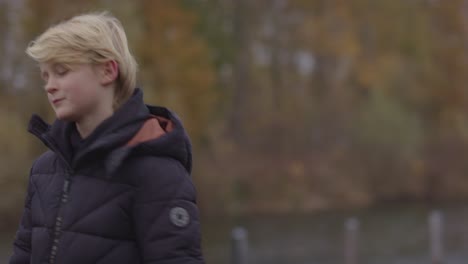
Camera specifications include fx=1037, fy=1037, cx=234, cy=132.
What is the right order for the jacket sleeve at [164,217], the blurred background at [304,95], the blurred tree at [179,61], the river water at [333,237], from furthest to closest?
the blurred tree at [179,61] → the blurred background at [304,95] → the river water at [333,237] → the jacket sleeve at [164,217]

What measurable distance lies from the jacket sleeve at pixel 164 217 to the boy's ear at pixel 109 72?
0.27m

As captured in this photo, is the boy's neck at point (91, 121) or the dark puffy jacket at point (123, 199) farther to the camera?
the boy's neck at point (91, 121)

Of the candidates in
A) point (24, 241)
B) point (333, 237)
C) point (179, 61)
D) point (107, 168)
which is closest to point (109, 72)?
point (107, 168)

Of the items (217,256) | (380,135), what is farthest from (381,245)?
(380,135)

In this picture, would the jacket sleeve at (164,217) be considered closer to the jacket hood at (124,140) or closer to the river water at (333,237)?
the jacket hood at (124,140)

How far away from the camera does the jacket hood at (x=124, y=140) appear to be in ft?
9.76

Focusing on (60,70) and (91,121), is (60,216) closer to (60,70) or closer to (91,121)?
(91,121)

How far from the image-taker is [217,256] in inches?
763

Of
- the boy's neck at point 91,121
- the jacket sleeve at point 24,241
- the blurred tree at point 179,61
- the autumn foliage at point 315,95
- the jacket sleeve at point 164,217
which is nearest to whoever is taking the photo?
the jacket sleeve at point 164,217

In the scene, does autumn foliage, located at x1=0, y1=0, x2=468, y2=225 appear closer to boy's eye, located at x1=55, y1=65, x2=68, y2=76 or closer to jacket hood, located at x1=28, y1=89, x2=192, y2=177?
jacket hood, located at x1=28, y1=89, x2=192, y2=177

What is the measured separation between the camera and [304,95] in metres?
41.6

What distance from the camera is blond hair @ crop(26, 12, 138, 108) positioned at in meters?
2.97

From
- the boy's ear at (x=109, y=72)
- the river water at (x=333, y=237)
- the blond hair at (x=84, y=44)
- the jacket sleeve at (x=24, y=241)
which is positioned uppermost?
the blond hair at (x=84, y=44)

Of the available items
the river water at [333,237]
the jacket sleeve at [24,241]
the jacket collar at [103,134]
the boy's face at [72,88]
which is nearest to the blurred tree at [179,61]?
the river water at [333,237]
